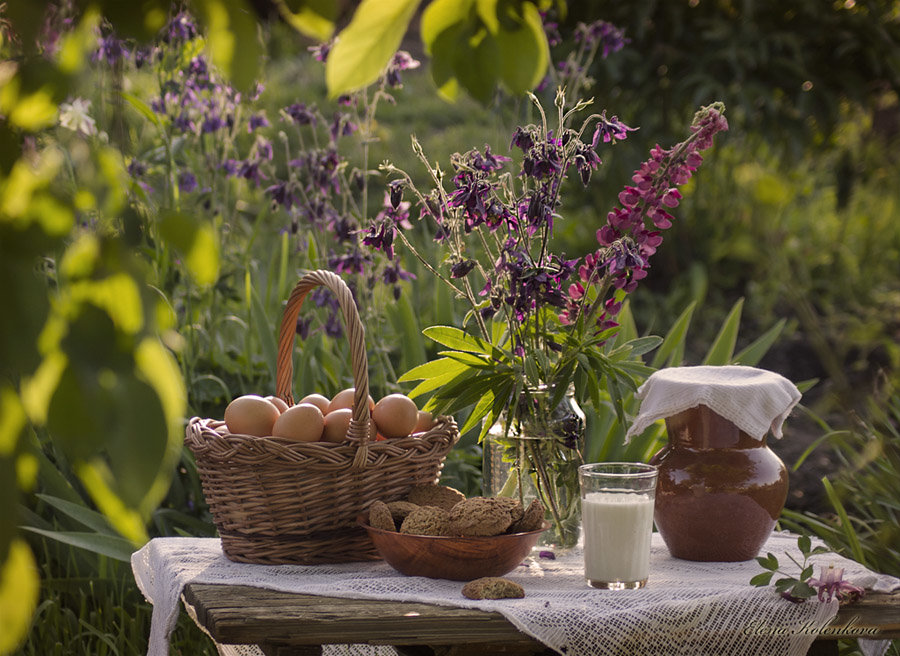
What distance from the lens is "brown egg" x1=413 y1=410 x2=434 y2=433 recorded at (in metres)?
1.51

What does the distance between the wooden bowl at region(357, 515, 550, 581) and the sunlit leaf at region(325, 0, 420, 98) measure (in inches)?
33.3

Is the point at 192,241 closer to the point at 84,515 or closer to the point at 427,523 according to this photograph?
the point at 427,523

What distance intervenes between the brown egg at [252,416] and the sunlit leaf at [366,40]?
36.5 inches

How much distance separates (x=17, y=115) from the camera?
48cm

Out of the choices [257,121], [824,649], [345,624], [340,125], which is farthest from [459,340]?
[257,121]

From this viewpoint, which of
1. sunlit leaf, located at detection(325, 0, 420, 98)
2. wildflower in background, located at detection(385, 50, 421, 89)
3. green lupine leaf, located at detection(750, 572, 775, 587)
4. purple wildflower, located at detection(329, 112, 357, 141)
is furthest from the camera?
purple wildflower, located at detection(329, 112, 357, 141)

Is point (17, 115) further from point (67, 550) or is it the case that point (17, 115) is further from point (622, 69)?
point (622, 69)

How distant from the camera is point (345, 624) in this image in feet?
3.84

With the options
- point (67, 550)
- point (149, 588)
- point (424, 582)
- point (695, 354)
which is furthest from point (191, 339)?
point (695, 354)

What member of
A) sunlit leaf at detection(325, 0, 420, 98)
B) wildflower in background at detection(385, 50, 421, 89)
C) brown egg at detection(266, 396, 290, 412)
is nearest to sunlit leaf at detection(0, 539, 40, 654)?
sunlit leaf at detection(325, 0, 420, 98)

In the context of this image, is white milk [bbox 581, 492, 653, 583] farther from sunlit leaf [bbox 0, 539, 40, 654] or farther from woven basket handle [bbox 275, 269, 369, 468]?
sunlit leaf [bbox 0, 539, 40, 654]

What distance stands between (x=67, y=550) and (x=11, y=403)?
6.97 ft

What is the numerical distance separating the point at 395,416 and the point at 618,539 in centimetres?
34

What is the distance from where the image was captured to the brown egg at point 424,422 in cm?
151
